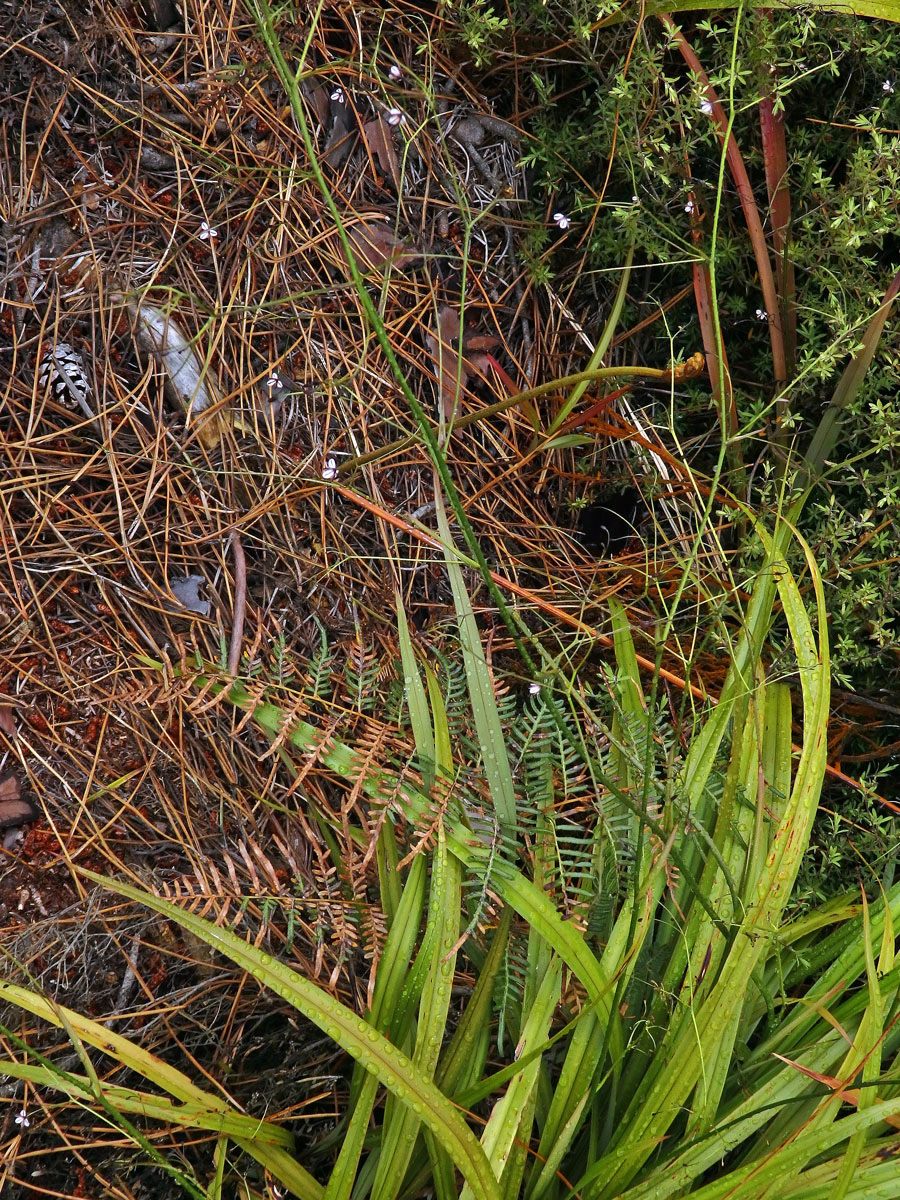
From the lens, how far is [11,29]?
160 cm

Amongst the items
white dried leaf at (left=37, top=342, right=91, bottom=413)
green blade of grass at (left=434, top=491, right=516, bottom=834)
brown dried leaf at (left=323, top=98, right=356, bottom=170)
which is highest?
brown dried leaf at (left=323, top=98, right=356, bottom=170)

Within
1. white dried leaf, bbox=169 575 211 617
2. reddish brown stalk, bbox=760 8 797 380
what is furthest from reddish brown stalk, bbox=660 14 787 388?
white dried leaf, bbox=169 575 211 617

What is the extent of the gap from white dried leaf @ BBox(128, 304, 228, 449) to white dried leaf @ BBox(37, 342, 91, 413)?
13 cm

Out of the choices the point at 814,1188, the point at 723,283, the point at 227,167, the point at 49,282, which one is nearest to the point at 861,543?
the point at 723,283

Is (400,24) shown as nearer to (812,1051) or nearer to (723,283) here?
(723,283)

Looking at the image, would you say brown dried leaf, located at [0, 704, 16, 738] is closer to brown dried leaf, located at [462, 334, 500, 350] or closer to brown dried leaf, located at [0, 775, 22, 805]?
brown dried leaf, located at [0, 775, 22, 805]

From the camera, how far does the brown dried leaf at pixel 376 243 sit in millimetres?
1708

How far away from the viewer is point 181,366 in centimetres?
165

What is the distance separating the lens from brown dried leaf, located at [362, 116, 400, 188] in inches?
67.3

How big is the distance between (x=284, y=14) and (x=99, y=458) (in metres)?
0.95

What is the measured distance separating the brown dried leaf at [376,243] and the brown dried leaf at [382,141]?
0.31 feet

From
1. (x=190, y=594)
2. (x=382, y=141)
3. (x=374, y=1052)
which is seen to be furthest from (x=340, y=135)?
(x=374, y=1052)

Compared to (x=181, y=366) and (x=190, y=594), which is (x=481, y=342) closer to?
(x=181, y=366)

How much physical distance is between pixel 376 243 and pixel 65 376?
680 millimetres
